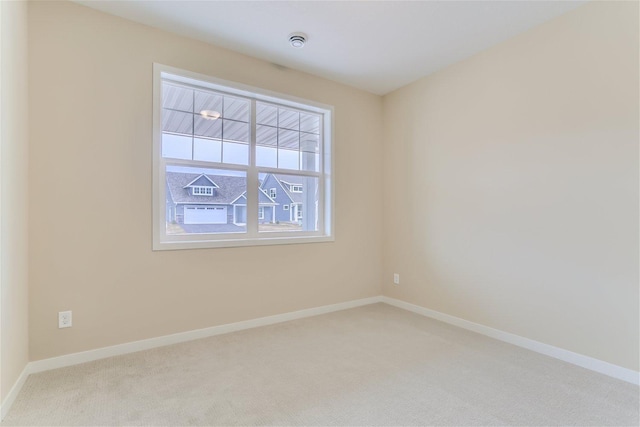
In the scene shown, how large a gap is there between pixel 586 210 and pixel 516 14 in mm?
1559

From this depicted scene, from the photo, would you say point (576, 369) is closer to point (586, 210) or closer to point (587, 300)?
point (587, 300)

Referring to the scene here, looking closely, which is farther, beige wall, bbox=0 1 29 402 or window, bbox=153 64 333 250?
window, bbox=153 64 333 250

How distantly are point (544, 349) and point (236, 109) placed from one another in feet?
11.2

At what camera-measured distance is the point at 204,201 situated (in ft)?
9.73

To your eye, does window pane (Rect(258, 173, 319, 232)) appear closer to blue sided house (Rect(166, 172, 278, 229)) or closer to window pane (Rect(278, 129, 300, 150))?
blue sided house (Rect(166, 172, 278, 229))

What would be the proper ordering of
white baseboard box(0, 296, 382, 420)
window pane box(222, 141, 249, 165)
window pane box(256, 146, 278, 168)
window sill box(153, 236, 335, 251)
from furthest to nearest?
window pane box(256, 146, 278, 168) < window pane box(222, 141, 249, 165) < window sill box(153, 236, 335, 251) < white baseboard box(0, 296, 382, 420)

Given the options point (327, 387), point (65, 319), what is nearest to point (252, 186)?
point (65, 319)

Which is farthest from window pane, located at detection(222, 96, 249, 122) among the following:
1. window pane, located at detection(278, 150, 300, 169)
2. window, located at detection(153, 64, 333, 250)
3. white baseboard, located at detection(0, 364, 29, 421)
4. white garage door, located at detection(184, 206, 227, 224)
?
white baseboard, located at detection(0, 364, 29, 421)

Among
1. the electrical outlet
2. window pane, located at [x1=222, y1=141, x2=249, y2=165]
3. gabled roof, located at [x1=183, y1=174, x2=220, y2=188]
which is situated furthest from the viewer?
window pane, located at [x1=222, y1=141, x2=249, y2=165]

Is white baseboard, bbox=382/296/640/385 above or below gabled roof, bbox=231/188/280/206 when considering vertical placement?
below

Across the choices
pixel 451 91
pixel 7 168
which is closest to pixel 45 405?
pixel 7 168

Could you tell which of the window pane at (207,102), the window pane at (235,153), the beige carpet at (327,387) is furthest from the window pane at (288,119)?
the beige carpet at (327,387)

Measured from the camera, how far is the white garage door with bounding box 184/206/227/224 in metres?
2.89

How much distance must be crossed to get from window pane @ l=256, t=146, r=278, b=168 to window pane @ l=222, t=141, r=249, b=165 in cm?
13
